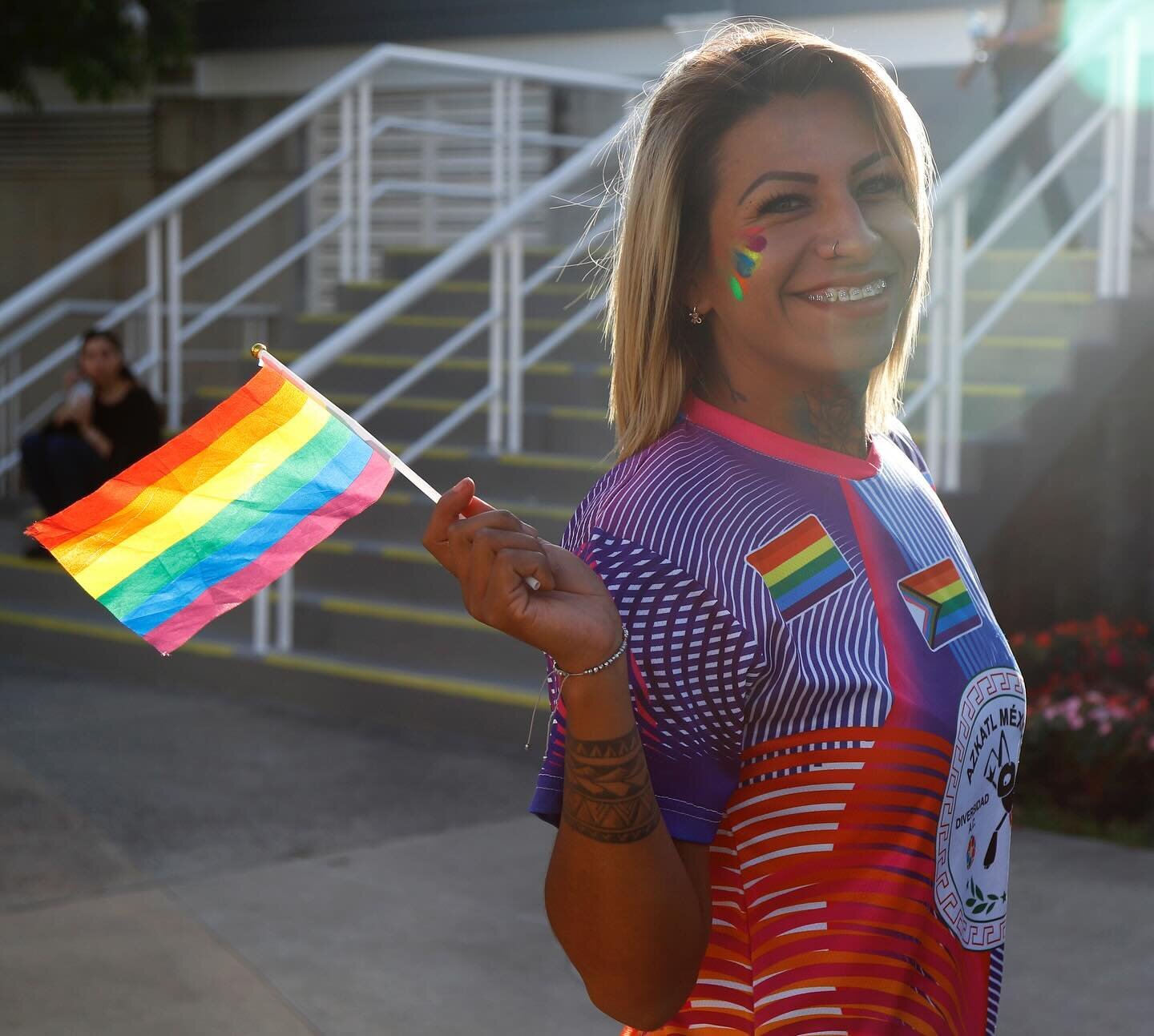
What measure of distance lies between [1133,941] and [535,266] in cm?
589

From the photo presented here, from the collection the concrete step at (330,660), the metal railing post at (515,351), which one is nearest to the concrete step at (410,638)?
the concrete step at (330,660)

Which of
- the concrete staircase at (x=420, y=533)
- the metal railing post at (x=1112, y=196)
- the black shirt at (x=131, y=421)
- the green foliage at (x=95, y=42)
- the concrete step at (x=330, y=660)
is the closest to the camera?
the concrete step at (x=330, y=660)

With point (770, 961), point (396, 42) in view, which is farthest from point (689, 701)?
point (396, 42)

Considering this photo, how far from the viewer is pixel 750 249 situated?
162 centimetres

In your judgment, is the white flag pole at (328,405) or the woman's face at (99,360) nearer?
the white flag pole at (328,405)

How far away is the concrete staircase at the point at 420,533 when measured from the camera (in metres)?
6.36

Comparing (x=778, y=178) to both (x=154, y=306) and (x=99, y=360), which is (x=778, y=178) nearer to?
(x=99, y=360)

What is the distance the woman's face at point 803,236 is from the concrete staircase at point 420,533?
4.25 meters

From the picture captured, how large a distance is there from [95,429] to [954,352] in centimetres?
406

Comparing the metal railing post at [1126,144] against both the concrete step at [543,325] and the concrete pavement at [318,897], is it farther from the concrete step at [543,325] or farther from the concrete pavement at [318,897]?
the concrete pavement at [318,897]

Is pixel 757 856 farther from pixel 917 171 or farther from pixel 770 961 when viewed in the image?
pixel 917 171

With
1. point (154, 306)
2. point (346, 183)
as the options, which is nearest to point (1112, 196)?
point (346, 183)

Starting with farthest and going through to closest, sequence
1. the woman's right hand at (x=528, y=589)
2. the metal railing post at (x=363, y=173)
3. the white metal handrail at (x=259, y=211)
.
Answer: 1. the metal railing post at (x=363, y=173)
2. the white metal handrail at (x=259, y=211)
3. the woman's right hand at (x=528, y=589)

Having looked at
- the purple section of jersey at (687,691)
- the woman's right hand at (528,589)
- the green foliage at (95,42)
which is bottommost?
the purple section of jersey at (687,691)
